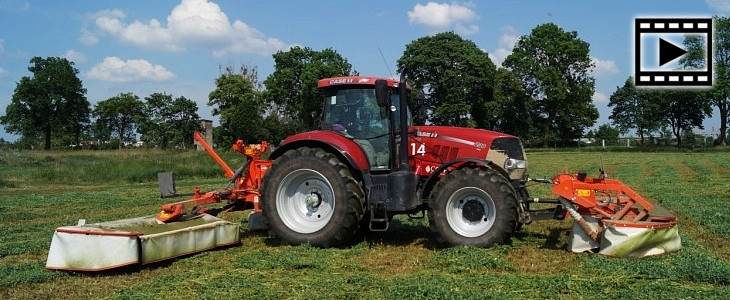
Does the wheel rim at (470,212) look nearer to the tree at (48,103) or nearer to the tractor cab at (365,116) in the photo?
the tractor cab at (365,116)

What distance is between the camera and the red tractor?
787cm

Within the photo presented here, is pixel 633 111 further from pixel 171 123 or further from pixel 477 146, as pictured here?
pixel 477 146

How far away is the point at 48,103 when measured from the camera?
221 feet

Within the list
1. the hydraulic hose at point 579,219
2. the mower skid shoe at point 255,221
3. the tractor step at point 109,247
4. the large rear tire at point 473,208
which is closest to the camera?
the tractor step at point 109,247

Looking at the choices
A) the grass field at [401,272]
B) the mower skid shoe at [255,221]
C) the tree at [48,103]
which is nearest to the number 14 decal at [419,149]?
the grass field at [401,272]

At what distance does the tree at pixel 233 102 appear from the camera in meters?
54.0

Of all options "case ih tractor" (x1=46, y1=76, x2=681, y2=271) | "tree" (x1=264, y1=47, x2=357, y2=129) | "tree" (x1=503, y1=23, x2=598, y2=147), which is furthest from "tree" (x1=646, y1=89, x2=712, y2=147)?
"case ih tractor" (x1=46, y1=76, x2=681, y2=271)

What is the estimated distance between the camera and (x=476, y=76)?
192ft

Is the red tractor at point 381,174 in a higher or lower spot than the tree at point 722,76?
lower

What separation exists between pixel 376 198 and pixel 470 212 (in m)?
1.26

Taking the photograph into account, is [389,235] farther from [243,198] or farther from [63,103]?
[63,103]

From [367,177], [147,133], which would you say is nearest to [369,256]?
[367,177]

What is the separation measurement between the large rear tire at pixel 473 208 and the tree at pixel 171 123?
57.3m

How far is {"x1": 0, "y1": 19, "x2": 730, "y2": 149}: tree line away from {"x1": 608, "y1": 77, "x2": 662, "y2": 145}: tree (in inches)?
5.1
